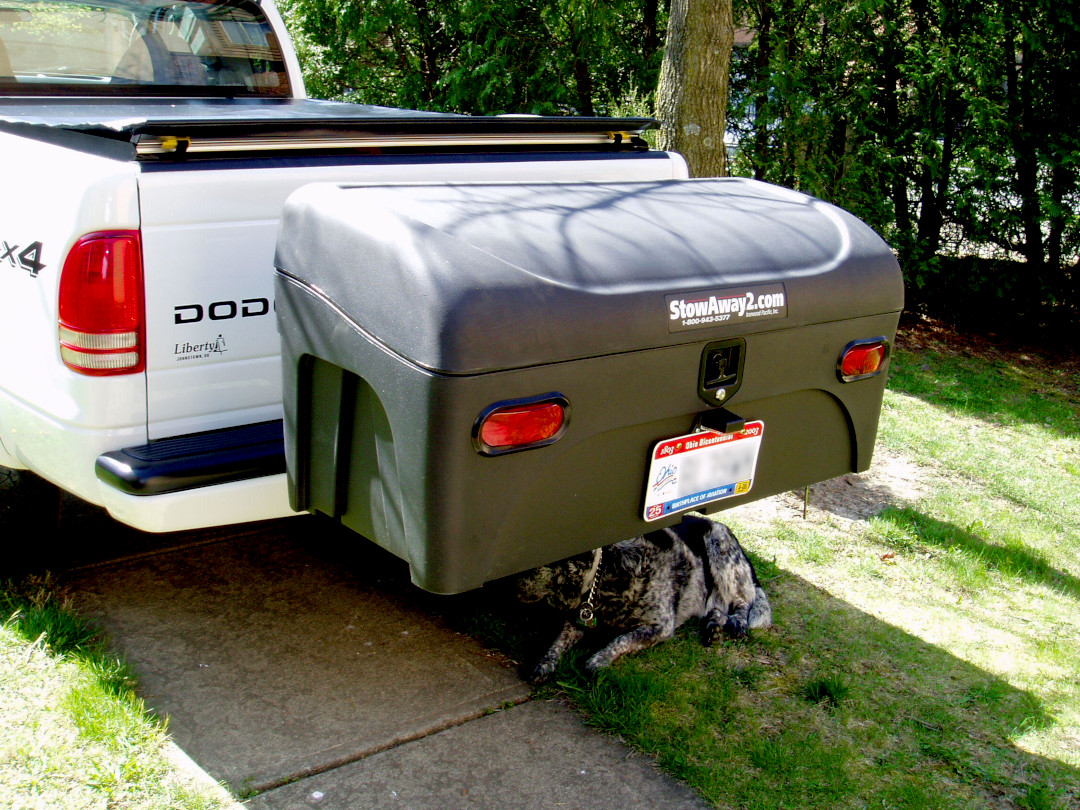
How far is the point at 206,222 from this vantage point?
9.54ft

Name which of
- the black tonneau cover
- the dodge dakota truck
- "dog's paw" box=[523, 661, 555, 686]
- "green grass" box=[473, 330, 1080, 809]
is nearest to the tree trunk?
the black tonneau cover

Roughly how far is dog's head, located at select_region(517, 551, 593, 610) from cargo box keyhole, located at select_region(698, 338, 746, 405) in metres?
0.96

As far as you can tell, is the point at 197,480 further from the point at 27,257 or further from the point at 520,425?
the point at 520,425

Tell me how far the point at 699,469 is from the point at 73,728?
198cm

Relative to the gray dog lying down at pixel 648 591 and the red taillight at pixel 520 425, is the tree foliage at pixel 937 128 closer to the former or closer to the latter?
the gray dog lying down at pixel 648 591

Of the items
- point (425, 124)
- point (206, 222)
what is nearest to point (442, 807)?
point (206, 222)

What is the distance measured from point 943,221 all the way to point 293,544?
6.57 meters

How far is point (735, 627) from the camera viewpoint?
3.74 m

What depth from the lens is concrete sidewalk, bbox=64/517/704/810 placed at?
2861 mm

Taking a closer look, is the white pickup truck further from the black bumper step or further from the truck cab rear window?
the truck cab rear window

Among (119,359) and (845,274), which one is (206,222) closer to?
(119,359)

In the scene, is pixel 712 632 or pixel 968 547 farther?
pixel 968 547

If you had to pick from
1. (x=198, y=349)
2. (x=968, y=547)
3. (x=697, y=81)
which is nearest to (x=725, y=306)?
(x=198, y=349)

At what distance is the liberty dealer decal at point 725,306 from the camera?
2650 mm
